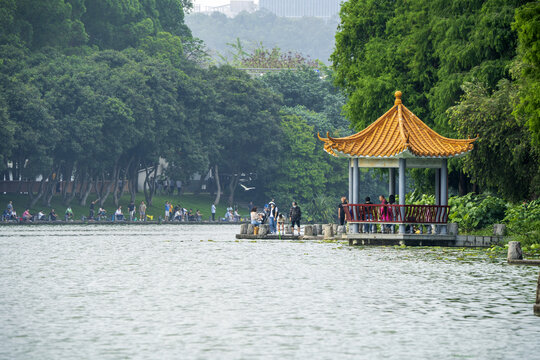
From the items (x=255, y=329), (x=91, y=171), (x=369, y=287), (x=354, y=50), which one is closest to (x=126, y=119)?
(x=91, y=171)

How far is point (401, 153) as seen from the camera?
125 feet

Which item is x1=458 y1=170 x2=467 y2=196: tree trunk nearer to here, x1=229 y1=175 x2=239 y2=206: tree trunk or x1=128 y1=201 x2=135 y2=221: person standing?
x1=128 y1=201 x2=135 y2=221: person standing

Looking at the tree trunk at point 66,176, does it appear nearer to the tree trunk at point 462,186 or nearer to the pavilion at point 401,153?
the tree trunk at point 462,186

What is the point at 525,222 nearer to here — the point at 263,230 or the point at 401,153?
the point at 401,153

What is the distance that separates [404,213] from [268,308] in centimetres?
2246

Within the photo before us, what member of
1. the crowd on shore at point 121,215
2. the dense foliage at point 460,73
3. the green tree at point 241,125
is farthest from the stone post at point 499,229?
the green tree at point 241,125

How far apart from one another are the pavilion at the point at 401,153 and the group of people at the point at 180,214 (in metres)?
46.3

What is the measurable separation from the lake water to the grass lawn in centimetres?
5238

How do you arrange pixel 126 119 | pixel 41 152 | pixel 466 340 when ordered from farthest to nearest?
pixel 126 119 → pixel 41 152 → pixel 466 340

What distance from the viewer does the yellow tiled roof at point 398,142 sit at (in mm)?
38531

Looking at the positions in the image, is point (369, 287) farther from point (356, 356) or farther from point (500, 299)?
point (356, 356)

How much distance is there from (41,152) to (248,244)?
3760cm

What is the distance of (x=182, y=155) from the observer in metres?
90.5

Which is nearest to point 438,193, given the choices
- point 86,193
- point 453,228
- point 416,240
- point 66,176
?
point 453,228
